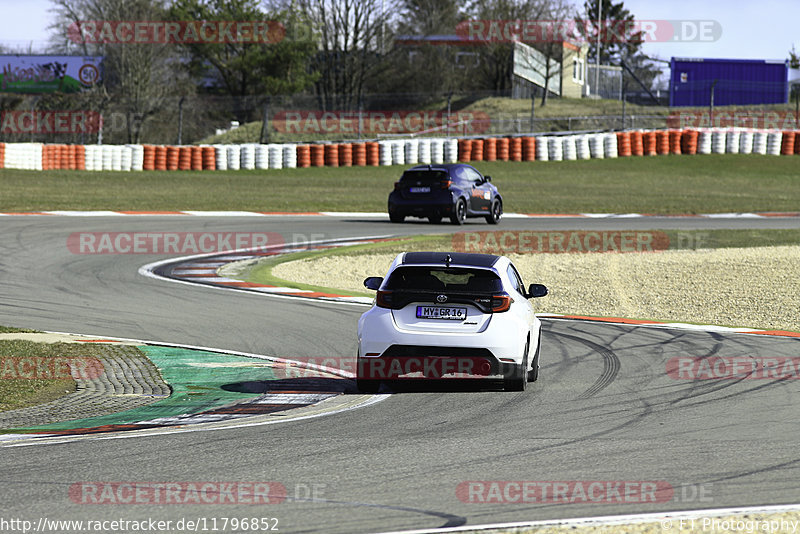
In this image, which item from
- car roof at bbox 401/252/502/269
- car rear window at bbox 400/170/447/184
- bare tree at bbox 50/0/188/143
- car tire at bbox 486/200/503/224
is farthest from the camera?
bare tree at bbox 50/0/188/143

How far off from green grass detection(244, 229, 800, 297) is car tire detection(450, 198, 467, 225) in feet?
4.98

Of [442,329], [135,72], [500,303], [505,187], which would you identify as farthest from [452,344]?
[135,72]

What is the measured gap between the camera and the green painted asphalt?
852 cm

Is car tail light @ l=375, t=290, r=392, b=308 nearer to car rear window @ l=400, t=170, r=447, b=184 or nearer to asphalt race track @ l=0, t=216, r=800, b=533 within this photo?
asphalt race track @ l=0, t=216, r=800, b=533

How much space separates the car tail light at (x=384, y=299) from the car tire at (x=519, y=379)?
4.05ft

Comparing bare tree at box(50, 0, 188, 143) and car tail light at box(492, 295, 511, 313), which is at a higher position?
bare tree at box(50, 0, 188, 143)

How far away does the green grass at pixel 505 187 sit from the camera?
1236 inches

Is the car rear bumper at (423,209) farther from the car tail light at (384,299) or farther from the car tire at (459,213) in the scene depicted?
the car tail light at (384,299)

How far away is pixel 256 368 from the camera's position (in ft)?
36.1

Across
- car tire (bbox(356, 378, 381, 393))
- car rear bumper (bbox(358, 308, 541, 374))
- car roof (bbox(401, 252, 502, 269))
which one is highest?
car roof (bbox(401, 252, 502, 269))

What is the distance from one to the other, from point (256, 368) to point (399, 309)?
233 cm

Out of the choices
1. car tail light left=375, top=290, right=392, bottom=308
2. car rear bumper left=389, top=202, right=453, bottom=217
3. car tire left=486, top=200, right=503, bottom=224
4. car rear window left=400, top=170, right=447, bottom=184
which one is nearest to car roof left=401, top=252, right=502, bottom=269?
car tail light left=375, top=290, right=392, bottom=308

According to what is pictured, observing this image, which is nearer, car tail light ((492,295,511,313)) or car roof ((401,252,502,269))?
car tail light ((492,295,511,313))

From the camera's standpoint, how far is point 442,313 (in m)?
9.27
